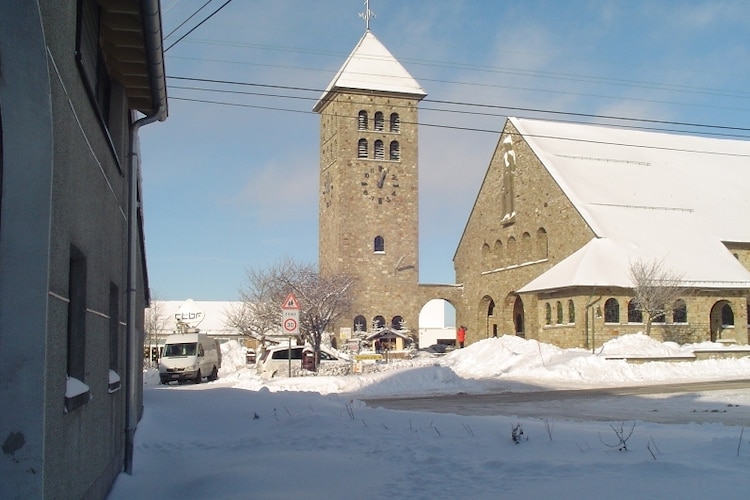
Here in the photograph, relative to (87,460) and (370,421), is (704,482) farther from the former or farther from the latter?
(370,421)

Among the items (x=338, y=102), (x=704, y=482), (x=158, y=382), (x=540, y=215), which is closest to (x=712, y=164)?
(x=540, y=215)

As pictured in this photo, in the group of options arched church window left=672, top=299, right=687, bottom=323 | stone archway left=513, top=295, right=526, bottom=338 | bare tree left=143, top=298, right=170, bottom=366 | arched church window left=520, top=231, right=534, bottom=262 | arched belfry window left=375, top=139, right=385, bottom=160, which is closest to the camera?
arched church window left=672, top=299, right=687, bottom=323

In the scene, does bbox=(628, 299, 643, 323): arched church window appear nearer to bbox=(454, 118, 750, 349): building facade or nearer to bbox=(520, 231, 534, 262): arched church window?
bbox=(454, 118, 750, 349): building facade

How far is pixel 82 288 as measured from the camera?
620 centimetres

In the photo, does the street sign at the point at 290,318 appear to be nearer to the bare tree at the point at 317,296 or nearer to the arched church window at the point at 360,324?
the bare tree at the point at 317,296

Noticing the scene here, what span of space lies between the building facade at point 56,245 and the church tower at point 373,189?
51590mm

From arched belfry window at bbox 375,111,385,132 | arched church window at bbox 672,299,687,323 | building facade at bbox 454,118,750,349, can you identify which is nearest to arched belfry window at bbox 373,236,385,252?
building facade at bbox 454,118,750,349

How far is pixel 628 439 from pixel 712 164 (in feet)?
153

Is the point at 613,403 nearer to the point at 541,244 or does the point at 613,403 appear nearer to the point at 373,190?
the point at 541,244

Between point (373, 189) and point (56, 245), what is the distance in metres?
57.5

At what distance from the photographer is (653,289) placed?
36.7 meters

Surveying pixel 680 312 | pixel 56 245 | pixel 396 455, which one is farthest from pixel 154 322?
pixel 56 245

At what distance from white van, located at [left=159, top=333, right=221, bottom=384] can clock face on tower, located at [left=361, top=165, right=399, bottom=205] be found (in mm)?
28731

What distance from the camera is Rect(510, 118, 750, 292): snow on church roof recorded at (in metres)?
39.4
